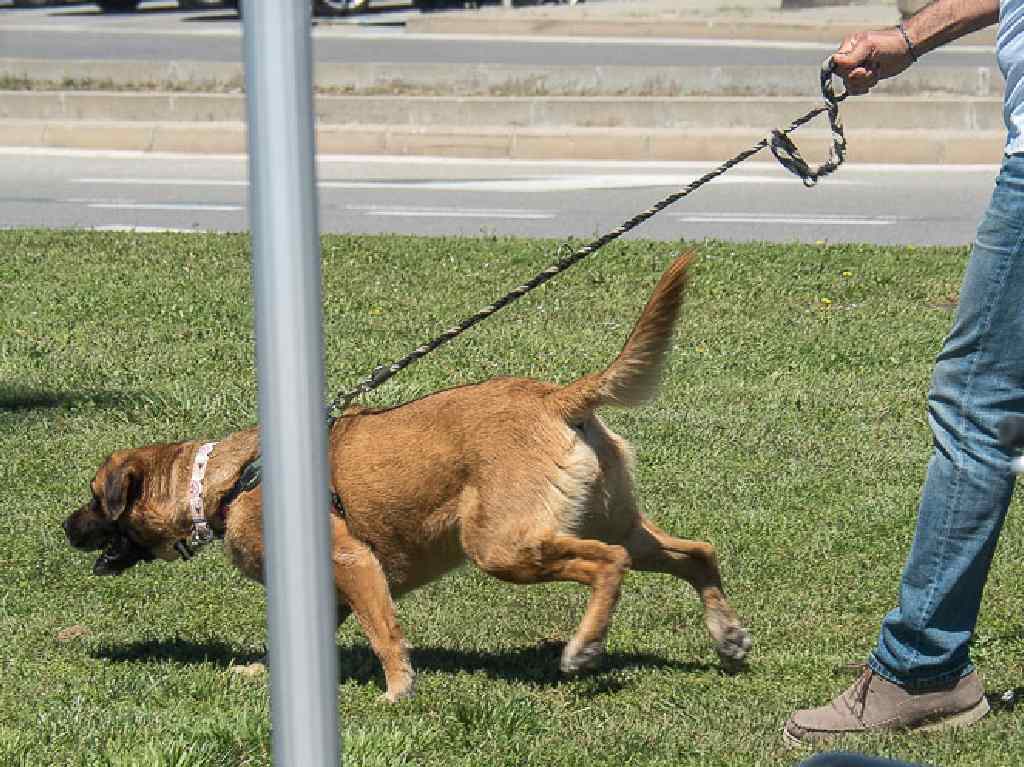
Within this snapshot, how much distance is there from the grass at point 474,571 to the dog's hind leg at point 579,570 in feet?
0.47

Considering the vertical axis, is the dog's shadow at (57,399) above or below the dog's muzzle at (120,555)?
below

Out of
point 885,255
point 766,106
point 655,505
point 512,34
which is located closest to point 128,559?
point 655,505

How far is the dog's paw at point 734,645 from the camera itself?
4.51 m

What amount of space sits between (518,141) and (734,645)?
1262 cm

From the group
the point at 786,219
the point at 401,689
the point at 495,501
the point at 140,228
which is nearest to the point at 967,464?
the point at 495,501

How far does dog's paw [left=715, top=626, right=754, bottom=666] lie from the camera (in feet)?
14.8

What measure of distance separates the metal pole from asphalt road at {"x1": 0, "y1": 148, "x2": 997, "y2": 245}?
997 cm

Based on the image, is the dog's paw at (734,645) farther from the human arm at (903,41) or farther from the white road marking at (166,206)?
the white road marking at (166,206)

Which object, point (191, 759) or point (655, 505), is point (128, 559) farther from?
point (655, 505)

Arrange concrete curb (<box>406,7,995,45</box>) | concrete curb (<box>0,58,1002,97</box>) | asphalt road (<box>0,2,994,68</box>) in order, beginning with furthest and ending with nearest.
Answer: concrete curb (<box>406,7,995,45</box>) < asphalt road (<box>0,2,994,68</box>) < concrete curb (<box>0,58,1002,97</box>)

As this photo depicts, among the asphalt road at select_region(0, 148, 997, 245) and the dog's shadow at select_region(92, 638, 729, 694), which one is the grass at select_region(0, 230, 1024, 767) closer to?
the dog's shadow at select_region(92, 638, 729, 694)

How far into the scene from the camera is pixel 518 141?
16.7m

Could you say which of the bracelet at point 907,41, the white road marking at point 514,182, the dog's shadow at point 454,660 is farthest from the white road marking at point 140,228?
the bracelet at point 907,41

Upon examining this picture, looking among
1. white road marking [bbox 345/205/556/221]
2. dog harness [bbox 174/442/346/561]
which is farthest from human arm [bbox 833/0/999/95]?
white road marking [bbox 345/205/556/221]
